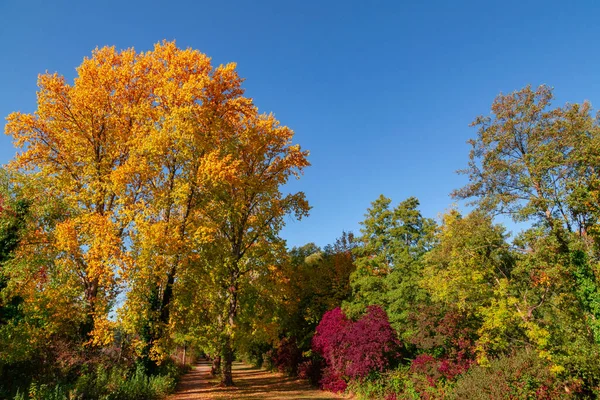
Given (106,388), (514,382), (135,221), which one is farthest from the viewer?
(135,221)

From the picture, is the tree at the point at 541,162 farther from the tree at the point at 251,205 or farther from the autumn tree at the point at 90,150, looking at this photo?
the autumn tree at the point at 90,150

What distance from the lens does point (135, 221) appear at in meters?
13.1

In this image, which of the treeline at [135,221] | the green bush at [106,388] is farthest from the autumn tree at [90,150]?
the green bush at [106,388]

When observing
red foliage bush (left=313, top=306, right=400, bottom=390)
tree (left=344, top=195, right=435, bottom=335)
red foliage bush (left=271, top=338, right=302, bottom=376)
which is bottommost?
red foliage bush (left=271, top=338, right=302, bottom=376)

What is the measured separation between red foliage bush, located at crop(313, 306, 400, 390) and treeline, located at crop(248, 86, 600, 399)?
60 millimetres

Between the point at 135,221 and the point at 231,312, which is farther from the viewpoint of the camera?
the point at 231,312

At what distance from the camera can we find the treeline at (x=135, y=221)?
455 inches

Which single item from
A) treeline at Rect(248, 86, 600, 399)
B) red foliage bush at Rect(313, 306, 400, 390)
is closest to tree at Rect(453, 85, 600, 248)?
treeline at Rect(248, 86, 600, 399)

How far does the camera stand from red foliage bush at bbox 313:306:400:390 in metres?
14.9

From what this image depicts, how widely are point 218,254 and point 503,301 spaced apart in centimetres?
1425

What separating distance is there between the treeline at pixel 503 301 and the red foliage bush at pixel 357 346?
0.20 feet

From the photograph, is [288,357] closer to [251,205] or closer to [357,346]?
[357,346]

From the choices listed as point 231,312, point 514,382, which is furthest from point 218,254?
point 514,382

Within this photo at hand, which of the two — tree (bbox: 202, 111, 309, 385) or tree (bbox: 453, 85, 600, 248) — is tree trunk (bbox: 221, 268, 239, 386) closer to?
tree (bbox: 202, 111, 309, 385)
